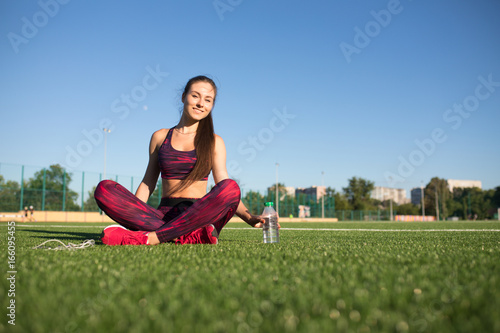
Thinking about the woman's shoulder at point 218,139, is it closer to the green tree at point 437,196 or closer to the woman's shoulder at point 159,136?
the woman's shoulder at point 159,136

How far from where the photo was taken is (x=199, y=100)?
3559 millimetres

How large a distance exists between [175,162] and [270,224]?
1.08m

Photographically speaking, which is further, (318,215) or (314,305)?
(318,215)

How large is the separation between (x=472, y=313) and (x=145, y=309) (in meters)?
0.94

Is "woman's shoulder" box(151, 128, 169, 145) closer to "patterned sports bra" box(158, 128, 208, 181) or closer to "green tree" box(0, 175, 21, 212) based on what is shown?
"patterned sports bra" box(158, 128, 208, 181)

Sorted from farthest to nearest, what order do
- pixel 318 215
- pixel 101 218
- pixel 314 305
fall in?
1. pixel 318 215
2. pixel 101 218
3. pixel 314 305

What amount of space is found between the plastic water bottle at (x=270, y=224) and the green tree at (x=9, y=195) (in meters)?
21.2

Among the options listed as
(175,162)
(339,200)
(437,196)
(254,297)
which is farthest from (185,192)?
(437,196)

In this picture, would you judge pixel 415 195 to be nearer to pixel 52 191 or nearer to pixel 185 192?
pixel 52 191

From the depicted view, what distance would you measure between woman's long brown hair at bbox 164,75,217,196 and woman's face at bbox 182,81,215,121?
8 centimetres

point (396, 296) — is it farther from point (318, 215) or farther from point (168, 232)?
point (318, 215)

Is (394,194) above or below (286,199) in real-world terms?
above

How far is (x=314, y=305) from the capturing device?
1.09 meters

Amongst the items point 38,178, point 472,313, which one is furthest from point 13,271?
point 38,178
